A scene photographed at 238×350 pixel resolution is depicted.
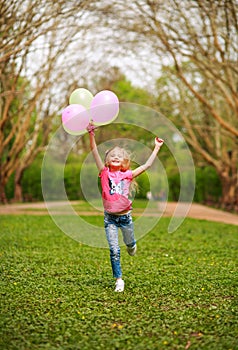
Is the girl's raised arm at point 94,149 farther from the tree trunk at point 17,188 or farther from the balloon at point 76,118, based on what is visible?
the tree trunk at point 17,188

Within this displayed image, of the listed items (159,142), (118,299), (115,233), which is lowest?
(118,299)

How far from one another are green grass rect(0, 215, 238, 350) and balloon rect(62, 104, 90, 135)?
1727mm

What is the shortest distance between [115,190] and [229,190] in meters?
17.6

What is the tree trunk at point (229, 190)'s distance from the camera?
21656 mm

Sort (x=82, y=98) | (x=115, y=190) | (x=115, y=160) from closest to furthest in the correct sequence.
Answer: (x=115, y=190) < (x=115, y=160) < (x=82, y=98)

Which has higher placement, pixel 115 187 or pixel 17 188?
pixel 115 187

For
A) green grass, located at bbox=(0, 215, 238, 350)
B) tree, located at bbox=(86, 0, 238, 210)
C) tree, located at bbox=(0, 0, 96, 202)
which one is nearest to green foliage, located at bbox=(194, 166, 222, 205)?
tree, located at bbox=(86, 0, 238, 210)

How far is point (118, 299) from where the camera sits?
17.5ft

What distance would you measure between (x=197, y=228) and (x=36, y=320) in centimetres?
939

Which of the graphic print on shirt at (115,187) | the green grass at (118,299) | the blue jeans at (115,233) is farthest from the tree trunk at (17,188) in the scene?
the graphic print on shirt at (115,187)

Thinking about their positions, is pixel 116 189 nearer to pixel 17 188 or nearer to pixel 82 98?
pixel 82 98

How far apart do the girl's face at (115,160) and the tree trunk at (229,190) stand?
53.0ft

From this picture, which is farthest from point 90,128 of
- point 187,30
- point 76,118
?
point 187,30

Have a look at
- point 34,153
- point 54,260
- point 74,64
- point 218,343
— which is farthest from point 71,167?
point 218,343
